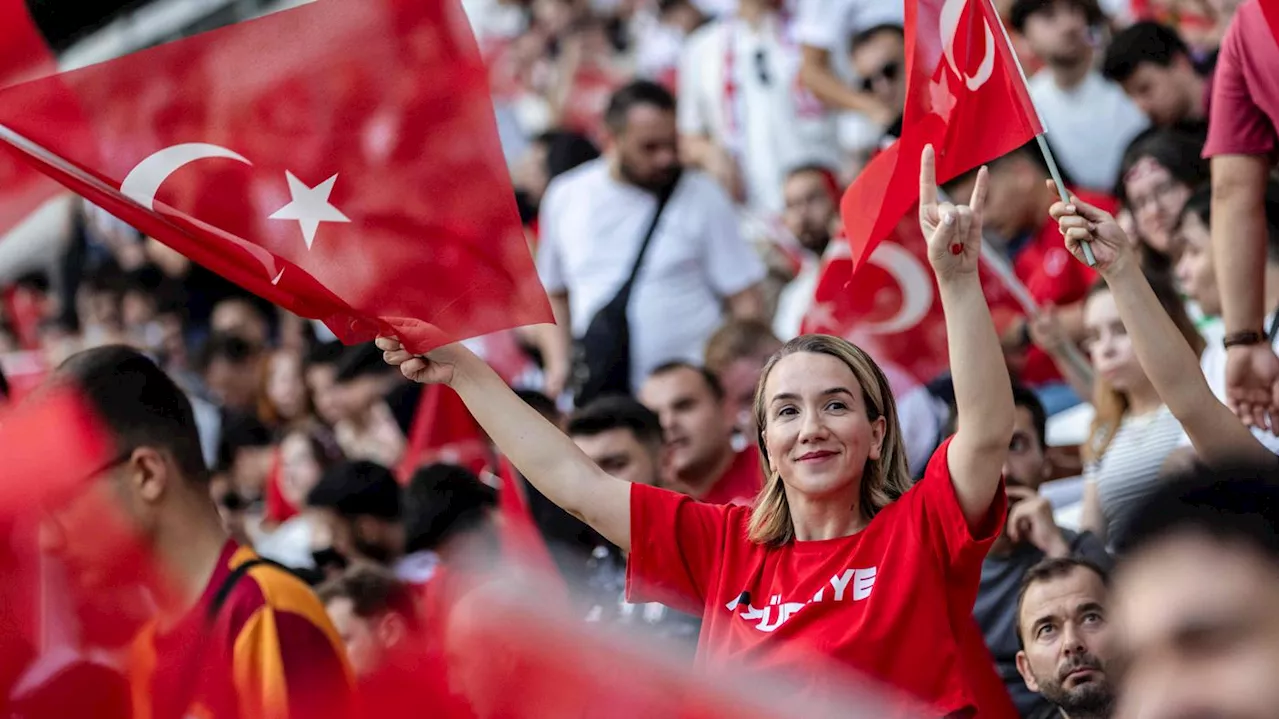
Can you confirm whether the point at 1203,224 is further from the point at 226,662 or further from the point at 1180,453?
the point at 226,662

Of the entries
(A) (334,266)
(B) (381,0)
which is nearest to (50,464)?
(A) (334,266)

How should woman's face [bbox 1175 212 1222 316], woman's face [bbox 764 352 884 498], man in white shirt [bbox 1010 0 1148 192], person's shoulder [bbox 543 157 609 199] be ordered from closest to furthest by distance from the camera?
woman's face [bbox 764 352 884 498] < woman's face [bbox 1175 212 1222 316] < man in white shirt [bbox 1010 0 1148 192] < person's shoulder [bbox 543 157 609 199]

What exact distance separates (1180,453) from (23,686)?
9.41ft

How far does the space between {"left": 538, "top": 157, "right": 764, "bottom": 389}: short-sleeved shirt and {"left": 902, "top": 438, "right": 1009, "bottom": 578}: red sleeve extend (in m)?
4.31

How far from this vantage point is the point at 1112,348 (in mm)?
5816

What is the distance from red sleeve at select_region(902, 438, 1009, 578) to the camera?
369 cm

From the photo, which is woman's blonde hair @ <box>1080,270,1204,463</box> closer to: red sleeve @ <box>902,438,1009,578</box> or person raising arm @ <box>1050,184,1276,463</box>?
person raising arm @ <box>1050,184,1276,463</box>

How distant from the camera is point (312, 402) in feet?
32.0

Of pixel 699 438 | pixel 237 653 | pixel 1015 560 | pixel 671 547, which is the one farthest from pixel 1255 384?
pixel 237 653

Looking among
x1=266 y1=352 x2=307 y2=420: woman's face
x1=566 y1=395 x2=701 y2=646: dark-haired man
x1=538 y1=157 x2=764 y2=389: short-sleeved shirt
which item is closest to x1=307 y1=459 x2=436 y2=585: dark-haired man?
x1=566 y1=395 x2=701 y2=646: dark-haired man

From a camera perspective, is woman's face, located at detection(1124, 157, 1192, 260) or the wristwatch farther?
woman's face, located at detection(1124, 157, 1192, 260)

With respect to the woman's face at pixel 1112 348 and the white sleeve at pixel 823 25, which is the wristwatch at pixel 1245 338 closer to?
the woman's face at pixel 1112 348

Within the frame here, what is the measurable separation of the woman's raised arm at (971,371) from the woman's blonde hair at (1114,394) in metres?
2.18

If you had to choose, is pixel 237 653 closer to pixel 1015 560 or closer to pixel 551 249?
pixel 1015 560
